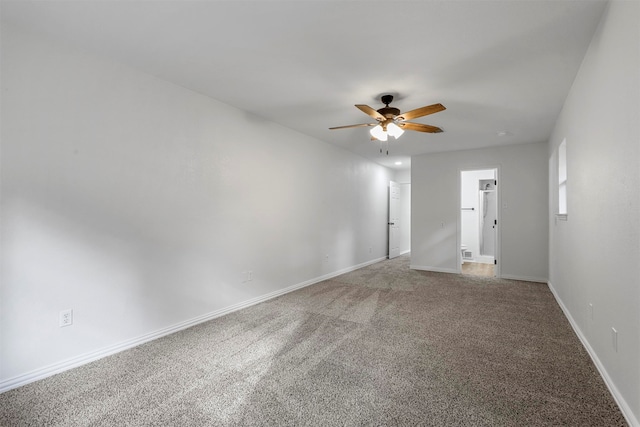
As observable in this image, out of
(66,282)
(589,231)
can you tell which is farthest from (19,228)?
(589,231)

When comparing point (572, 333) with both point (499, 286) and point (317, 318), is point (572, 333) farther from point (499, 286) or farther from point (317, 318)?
point (317, 318)

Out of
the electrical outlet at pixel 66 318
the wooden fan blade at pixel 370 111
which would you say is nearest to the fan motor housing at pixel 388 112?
the wooden fan blade at pixel 370 111

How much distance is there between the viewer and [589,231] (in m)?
2.39

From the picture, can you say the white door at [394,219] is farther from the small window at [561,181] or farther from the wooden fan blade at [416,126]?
the wooden fan blade at [416,126]

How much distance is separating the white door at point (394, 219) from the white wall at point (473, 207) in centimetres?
163

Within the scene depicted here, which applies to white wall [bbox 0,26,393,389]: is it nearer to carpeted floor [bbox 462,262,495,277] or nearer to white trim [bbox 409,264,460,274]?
white trim [bbox 409,264,460,274]

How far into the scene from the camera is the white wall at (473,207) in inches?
299

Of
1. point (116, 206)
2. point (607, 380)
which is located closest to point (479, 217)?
point (607, 380)

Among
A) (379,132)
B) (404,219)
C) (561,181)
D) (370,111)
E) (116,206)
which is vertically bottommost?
(404,219)

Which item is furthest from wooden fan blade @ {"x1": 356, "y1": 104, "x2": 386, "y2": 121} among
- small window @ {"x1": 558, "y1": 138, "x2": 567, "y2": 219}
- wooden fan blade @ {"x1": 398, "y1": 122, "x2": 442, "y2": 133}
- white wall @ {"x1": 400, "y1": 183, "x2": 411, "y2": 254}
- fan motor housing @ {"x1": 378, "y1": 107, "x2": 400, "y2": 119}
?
white wall @ {"x1": 400, "y1": 183, "x2": 411, "y2": 254}

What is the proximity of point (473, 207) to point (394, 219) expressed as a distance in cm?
195

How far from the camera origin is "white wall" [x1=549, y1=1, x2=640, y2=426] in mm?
1542

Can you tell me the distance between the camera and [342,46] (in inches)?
92.3

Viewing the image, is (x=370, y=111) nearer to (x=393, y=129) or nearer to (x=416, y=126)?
(x=393, y=129)
